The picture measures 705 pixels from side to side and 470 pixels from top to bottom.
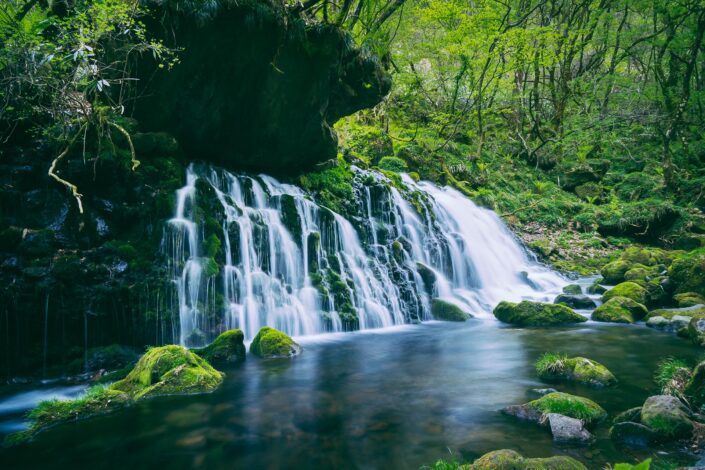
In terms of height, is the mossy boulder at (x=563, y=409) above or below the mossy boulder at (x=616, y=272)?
below

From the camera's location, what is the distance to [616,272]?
597 inches

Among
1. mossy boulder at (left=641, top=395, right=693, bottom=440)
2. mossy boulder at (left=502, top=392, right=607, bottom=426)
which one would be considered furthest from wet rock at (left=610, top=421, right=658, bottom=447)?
mossy boulder at (left=502, top=392, right=607, bottom=426)

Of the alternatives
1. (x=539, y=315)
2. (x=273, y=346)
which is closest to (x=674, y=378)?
(x=539, y=315)

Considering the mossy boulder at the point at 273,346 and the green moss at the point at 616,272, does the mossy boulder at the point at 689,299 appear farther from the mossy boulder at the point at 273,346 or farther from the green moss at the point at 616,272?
the mossy boulder at the point at 273,346

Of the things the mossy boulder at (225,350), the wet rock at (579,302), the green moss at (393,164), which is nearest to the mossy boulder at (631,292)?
the wet rock at (579,302)

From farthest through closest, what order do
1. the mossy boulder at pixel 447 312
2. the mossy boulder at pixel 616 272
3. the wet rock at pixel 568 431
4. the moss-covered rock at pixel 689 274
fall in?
the mossy boulder at pixel 616 272, the mossy boulder at pixel 447 312, the moss-covered rock at pixel 689 274, the wet rock at pixel 568 431

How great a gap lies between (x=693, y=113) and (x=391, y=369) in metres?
21.7

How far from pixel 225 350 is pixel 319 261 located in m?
4.42

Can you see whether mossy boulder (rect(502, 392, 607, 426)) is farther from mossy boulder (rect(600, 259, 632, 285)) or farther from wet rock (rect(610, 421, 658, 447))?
mossy boulder (rect(600, 259, 632, 285))

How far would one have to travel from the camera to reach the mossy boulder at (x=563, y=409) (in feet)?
15.5

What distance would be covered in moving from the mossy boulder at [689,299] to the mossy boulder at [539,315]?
244 centimetres

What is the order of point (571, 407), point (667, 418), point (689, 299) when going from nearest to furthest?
point (667, 418) < point (571, 407) < point (689, 299)

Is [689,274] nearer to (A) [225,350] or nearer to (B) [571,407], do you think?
(B) [571,407]

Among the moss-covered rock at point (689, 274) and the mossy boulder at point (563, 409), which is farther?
the moss-covered rock at point (689, 274)
